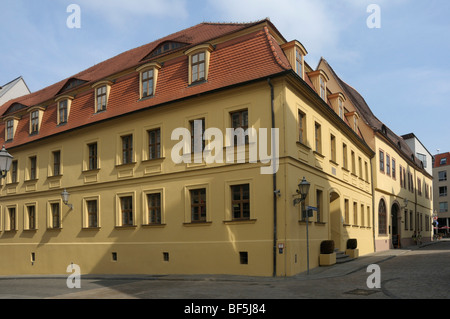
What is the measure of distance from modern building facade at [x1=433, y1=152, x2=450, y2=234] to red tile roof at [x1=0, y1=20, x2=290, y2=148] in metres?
71.8

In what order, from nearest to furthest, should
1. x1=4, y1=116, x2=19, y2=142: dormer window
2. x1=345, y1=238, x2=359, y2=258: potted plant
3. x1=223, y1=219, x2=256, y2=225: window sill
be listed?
x1=223, y1=219, x2=256, y2=225: window sill → x1=345, y1=238, x2=359, y2=258: potted plant → x1=4, y1=116, x2=19, y2=142: dormer window

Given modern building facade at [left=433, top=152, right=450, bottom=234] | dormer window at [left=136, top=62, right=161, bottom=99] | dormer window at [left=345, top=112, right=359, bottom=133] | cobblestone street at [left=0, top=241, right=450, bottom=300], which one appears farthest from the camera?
modern building facade at [left=433, top=152, right=450, bottom=234]

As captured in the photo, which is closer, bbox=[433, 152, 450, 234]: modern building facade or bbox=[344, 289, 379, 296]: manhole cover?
bbox=[344, 289, 379, 296]: manhole cover

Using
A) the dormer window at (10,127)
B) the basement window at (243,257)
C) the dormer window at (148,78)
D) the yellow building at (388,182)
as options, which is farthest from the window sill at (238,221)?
the dormer window at (10,127)

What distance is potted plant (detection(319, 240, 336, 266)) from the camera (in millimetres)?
19750

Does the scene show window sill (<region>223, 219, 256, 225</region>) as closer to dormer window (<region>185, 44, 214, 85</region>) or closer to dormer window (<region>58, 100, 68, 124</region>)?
dormer window (<region>185, 44, 214, 85</region>)

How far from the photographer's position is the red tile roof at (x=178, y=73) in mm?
18328

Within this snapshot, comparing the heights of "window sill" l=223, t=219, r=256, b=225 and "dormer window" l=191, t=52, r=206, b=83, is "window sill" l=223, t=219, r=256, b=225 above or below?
below

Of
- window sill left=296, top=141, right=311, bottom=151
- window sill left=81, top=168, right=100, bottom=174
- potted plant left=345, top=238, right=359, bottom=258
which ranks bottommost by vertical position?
potted plant left=345, top=238, right=359, bottom=258

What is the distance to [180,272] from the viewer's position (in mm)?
19234

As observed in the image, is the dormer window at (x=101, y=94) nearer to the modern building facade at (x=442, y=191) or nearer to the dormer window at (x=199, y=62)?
the dormer window at (x=199, y=62)

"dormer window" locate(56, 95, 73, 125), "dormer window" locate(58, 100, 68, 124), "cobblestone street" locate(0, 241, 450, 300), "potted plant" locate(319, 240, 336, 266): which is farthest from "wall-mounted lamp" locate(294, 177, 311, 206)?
"dormer window" locate(58, 100, 68, 124)
